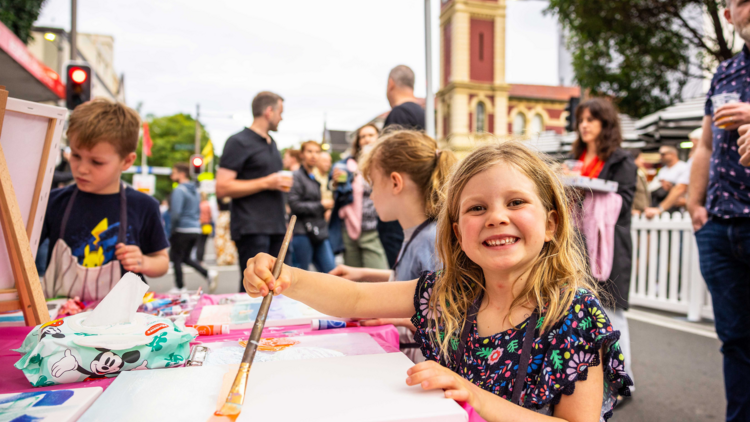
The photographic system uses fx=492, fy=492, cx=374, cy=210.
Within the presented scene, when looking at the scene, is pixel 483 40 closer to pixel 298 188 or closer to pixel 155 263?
pixel 298 188

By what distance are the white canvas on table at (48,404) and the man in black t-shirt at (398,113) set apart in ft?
8.14

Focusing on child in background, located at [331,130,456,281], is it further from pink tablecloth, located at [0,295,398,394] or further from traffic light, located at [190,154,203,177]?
traffic light, located at [190,154,203,177]

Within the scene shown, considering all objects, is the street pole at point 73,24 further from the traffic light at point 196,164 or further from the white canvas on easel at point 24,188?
the traffic light at point 196,164

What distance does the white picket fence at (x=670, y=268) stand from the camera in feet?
17.1

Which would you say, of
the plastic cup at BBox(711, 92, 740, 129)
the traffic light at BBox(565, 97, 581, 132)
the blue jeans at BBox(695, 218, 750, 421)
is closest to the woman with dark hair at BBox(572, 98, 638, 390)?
the blue jeans at BBox(695, 218, 750, 421)

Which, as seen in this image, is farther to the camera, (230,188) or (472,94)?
(472,94)

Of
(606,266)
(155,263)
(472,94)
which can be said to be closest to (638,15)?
(606,266)

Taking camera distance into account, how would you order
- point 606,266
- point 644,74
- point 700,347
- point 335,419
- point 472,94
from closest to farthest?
point 335,419, point 606,266, point 700,347, point 644,74, point 472,94

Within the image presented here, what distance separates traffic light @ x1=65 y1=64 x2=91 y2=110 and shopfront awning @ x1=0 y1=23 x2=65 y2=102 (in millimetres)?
362

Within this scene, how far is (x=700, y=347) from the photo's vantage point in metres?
4.07

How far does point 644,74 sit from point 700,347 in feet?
37.9

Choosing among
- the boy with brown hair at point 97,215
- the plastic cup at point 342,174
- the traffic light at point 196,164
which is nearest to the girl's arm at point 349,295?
the boy with brown hair at point 97,215

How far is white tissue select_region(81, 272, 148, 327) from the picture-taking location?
1089 mm

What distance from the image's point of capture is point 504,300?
1329 millimetres
